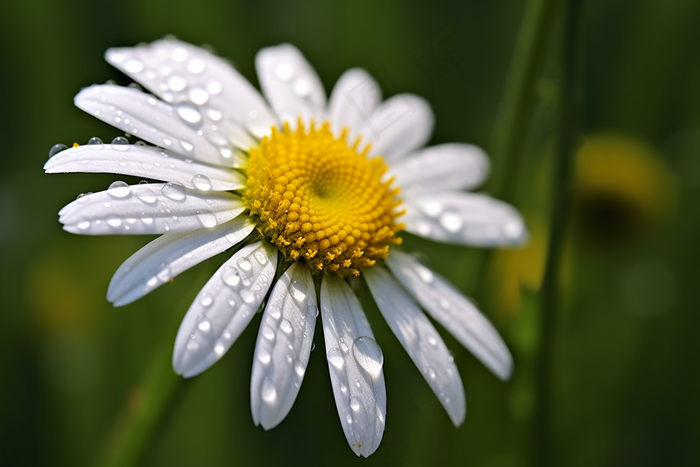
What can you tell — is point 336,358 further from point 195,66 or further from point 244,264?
point 195,66

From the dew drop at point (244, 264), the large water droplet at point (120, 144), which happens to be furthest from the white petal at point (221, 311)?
the large water droplet at point (120, 144)

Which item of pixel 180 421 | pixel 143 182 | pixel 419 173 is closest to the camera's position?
pixel 143 182

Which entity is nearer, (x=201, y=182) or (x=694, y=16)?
(x=201, y=182)

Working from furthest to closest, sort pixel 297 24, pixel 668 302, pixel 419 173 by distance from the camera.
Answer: pixel 297 24, pixel 668 302, pixel 419 173

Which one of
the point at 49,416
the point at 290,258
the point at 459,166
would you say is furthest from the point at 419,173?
the point at 49,416

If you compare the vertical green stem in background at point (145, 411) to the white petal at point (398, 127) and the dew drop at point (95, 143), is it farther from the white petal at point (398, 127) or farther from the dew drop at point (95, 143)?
the white petal at point (398, 127)

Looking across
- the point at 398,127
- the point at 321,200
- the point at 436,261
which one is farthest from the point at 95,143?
the point at 436,261

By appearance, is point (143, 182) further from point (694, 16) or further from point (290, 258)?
point (694, 16)
